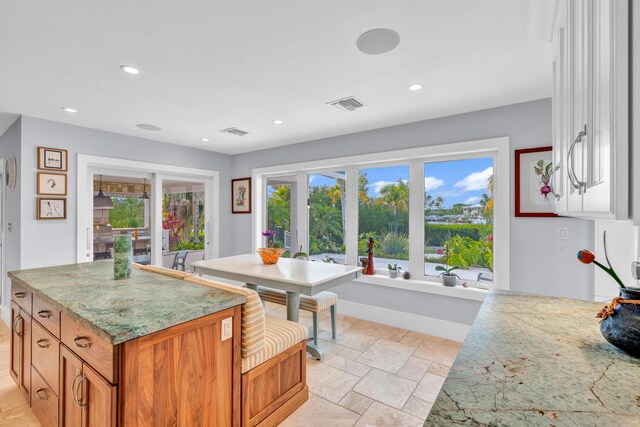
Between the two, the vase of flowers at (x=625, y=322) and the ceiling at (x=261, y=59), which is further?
the ceiling at (x=261, y=59)

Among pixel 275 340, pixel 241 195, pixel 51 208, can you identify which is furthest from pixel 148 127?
pixel 275 340

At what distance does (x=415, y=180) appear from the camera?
11.5 ft

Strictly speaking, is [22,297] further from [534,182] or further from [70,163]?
[534,182]

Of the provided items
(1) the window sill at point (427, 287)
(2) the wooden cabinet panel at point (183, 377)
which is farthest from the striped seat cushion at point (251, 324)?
(1) the window sill at point (427, 287)

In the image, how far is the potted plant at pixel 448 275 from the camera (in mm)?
3215

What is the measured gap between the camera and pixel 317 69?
2.15m

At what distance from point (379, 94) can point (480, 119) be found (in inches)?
45.2

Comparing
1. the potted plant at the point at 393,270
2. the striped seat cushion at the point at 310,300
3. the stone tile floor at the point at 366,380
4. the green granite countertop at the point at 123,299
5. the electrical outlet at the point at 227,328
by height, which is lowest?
the stone tile floor at the point at 366,380

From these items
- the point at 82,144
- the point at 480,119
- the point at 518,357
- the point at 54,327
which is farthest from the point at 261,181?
the point at 518,357

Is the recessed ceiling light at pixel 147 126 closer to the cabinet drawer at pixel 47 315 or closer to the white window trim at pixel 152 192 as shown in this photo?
the white window trim at pixel 152 192

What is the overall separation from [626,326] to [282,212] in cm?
417

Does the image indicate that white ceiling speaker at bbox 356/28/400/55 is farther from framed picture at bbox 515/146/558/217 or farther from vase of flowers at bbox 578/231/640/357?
framed picture at bbox 515/146/558/217

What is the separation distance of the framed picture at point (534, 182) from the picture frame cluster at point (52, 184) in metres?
4.67

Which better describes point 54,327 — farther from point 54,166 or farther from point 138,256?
point 138,256
